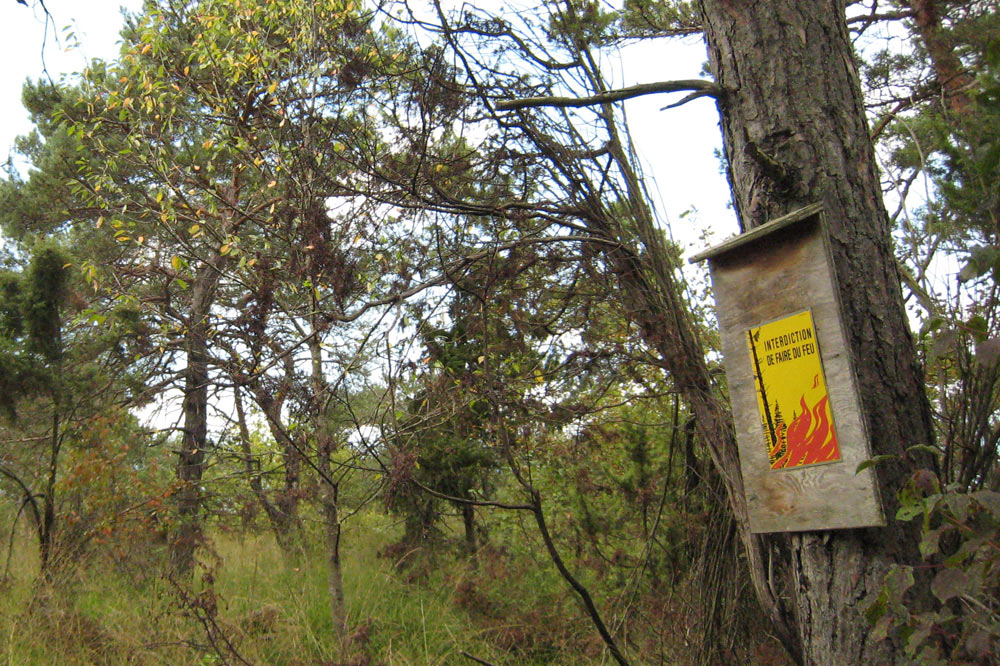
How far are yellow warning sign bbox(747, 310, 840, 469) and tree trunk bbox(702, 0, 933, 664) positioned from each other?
4.8 inches

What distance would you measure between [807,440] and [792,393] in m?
0.16

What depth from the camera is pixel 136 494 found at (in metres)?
6.55

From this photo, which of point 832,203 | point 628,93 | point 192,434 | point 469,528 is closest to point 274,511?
point 192,434

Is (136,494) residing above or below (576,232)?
below

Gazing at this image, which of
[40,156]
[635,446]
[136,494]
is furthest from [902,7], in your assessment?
[40,156]

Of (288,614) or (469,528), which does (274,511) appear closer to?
(288,614)

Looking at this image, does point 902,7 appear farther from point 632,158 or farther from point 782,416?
point 782,416

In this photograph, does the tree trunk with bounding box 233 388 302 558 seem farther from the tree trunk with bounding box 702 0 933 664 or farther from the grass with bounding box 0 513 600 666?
the tree trunk with bounding box 702 0 933 664

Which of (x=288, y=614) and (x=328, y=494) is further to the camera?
(x=288, y=614)

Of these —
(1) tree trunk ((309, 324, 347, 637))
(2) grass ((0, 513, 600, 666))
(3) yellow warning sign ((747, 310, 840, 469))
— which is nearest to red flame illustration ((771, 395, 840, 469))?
(3) yellow warning sign ((747, 310, 840, 469))

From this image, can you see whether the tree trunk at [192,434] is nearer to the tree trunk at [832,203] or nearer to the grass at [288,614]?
the grass at [288,614]

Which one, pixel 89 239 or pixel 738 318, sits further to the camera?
pixel 89 239

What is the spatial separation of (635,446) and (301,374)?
2889 millimetres

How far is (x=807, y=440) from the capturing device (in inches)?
90.1
